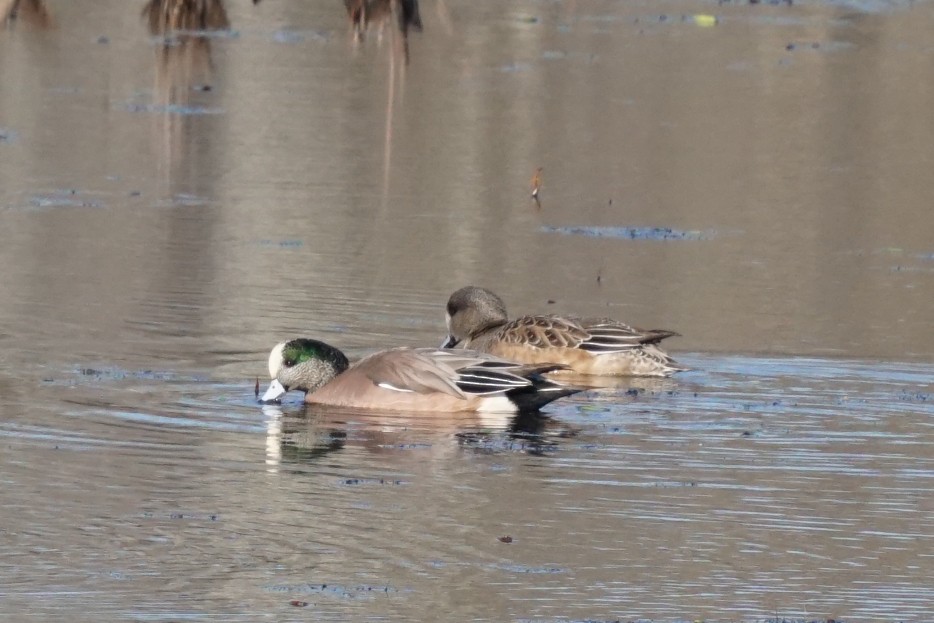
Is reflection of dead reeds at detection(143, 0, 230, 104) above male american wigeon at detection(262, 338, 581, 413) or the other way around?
above

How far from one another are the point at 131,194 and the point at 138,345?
526 centimetres

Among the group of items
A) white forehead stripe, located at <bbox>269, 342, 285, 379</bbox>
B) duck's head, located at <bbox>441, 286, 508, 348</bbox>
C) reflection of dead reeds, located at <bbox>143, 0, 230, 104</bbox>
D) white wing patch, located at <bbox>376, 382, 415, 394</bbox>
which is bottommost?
white wing patch, located at <bbox>376, 382, 415, 394</bbox>


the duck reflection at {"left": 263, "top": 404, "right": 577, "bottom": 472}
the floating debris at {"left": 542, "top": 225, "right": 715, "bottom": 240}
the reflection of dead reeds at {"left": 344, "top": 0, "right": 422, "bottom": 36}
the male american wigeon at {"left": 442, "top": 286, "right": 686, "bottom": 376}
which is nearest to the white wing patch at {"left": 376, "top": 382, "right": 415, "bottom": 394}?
the duck reflection at {"left": 263, "top": 404, "right": 577, "bottom": 472}

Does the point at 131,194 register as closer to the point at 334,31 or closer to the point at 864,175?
the point at 864,175

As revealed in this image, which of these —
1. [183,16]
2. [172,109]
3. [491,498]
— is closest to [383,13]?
[183,16]

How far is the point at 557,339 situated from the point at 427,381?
1.65m

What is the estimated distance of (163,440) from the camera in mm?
9086

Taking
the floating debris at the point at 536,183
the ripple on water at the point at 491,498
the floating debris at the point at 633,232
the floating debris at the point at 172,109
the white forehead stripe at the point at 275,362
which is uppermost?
the floating debris at the point at 172,109

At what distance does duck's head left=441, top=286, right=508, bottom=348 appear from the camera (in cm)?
1191

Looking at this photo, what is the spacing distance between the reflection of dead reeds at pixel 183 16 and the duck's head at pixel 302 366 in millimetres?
16925

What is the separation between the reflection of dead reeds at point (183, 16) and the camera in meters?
27.2

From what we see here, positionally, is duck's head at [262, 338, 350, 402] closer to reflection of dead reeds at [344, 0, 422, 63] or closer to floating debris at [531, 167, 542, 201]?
floating debris at [531, 167, 542, 201]

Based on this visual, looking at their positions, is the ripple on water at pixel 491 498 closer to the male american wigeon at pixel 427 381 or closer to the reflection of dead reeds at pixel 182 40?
the male american wigeon at pixel 427 381

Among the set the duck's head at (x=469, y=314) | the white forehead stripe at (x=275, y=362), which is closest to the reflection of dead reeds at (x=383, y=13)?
the duck's head at (x=469, y=314)
